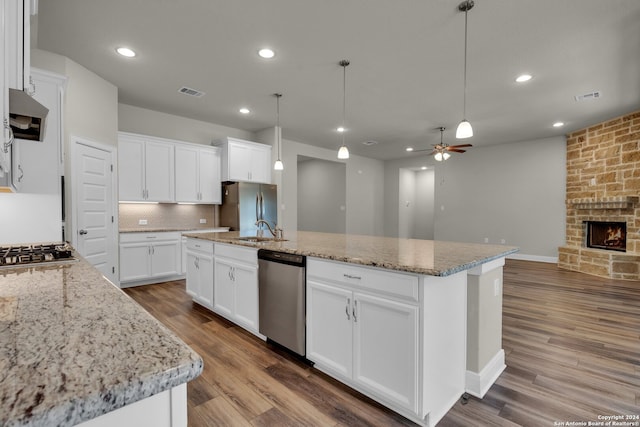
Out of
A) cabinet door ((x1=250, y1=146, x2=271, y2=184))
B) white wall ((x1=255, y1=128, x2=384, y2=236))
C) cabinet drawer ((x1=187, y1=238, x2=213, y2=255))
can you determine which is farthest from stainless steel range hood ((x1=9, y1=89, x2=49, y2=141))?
white wall ((x1=255, y1=128, x2=384, y2=236))

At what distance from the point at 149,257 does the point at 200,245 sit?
1680 millimetres

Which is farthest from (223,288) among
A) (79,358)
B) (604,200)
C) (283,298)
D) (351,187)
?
(604,200)

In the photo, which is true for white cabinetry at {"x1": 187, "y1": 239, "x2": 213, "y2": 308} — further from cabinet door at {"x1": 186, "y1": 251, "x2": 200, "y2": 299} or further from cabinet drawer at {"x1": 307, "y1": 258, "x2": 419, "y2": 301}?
cabinet drawer at {"x1": 307, "y1": 258, "x2": 419, "y2": 301}

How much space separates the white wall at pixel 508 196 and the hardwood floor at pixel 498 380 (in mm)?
3636

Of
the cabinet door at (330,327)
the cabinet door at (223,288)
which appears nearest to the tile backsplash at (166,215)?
the cabinet door at (223,288)

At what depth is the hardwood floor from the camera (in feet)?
5.78

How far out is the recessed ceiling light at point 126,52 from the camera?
320cm

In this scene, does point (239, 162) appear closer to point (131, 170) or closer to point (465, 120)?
point (131, 170)

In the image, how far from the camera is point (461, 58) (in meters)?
3.32

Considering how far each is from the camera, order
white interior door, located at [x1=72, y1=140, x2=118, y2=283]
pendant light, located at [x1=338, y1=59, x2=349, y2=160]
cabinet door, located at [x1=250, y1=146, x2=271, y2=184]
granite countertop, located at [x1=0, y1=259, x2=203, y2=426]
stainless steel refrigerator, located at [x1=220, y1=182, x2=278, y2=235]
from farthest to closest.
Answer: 1. cabinet door, located at [x1=250, y1=146, x2=271, y2=184]
2. stainless steel refrigerator, located at [x1=220, y1=182, x2=278, y2=235]
3. white interior door, located at [x1=72, y1=140, x2=118, y2=283]
4. pendant light, located at [x1=338, y1=59, x2=349, y2=160]
5. granite countertop, located at [x1=0, y1=259, x2=203, y2=426]

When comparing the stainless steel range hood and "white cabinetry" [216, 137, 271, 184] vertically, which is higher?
"white cabinetry" [216, 137, 271, 184]

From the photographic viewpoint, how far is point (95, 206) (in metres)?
3.84

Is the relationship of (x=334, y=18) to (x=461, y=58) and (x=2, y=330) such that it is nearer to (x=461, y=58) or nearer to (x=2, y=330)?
(x=461, y=58)

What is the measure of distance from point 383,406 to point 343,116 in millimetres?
4549
